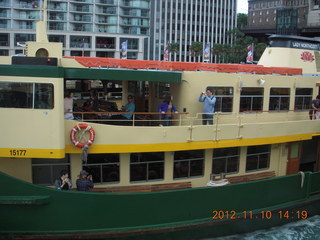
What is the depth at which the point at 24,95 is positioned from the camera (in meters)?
8.08

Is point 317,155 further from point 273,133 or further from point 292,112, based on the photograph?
point 273,133

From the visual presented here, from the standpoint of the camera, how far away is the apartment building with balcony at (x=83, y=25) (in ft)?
193

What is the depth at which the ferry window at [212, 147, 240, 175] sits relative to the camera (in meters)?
10.9

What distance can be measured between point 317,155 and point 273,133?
3.13 meters

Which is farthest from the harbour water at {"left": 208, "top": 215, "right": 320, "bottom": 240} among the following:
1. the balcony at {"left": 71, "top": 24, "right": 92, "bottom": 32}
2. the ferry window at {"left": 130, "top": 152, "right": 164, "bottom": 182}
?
the balcony at {"left": 71, "top": 24, "right": 92, "bottom": 32}

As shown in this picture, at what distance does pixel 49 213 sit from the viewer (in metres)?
8.20

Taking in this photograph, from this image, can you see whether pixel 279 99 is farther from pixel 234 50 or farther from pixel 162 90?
pixel 234 50

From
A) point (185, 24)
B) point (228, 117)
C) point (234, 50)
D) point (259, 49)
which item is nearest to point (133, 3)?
point (259, 49)

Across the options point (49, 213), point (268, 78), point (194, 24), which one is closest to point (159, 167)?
point (49, 213)

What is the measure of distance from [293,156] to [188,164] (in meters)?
4.38

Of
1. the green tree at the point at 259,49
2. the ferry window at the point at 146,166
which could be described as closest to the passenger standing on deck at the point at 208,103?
the ferry window at the point at 146,166

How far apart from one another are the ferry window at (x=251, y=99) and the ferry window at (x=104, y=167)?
4.61 m

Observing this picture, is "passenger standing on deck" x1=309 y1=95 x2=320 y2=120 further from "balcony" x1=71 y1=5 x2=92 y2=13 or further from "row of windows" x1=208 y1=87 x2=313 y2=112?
"balcony" x1=71 y1=5 x2=92 y2=13
